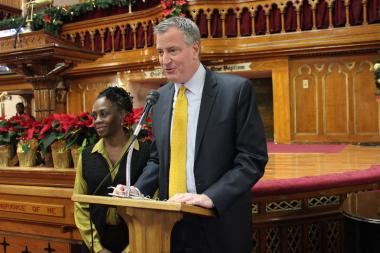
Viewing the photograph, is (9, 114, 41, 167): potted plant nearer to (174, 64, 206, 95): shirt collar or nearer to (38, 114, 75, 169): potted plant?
(38, 114, 75, 169): potted plant

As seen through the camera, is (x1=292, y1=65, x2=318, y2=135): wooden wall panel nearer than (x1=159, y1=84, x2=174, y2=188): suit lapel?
No

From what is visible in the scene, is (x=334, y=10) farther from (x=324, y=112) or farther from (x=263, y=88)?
(x=263, y=88)

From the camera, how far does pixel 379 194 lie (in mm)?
2359

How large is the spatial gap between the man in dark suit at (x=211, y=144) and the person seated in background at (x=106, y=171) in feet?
1.68

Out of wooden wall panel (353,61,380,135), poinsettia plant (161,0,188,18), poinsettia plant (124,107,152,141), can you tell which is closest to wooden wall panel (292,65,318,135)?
wooden wall panel (353,61,380,135)

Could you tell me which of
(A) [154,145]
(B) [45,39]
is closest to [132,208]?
(A) [154,145]

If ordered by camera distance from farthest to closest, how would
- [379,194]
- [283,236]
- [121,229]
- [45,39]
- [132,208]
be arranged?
[45,39], [283,236], [379,194], [121,229], [132,208]

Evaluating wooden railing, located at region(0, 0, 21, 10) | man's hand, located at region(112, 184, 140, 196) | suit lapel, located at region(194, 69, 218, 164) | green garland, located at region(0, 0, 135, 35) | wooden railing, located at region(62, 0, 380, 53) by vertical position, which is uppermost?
wooden railing, located at region(0, 0, 21, 10)

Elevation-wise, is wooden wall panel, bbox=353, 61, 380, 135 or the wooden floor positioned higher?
wooden wall panel, bbox=353, 61, 380, 135

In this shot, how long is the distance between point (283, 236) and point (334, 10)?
5276mm

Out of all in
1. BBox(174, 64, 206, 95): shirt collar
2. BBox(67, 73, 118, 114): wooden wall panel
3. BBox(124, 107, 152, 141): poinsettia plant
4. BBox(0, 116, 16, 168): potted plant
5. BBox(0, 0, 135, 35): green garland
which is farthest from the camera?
BBox(67, 73, 118, 114): wooden wall panel

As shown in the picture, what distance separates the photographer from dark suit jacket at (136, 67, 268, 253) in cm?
156

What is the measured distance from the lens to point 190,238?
1.63 m

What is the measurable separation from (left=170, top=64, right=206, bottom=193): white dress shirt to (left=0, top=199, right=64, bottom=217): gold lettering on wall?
1448mm
